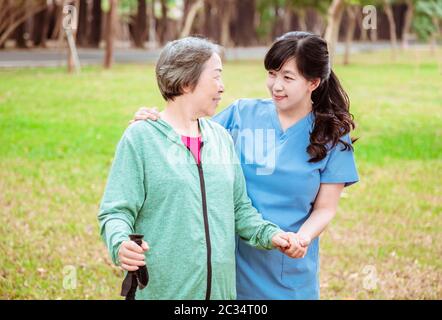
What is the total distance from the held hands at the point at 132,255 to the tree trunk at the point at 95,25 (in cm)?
3383

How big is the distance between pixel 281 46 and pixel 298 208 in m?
0.62

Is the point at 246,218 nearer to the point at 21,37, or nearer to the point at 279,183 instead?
the point at 279,183

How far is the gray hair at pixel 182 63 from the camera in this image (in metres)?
2.62

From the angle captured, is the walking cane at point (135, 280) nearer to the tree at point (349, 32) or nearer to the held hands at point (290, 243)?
the held hands at point (290, 243)

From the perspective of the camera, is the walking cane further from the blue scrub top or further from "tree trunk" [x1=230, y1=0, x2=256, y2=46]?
"tree trunk" [x1=230, y1=0, x2=256, y2=46]

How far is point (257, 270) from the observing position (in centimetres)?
302

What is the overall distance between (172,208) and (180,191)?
0.21 feet

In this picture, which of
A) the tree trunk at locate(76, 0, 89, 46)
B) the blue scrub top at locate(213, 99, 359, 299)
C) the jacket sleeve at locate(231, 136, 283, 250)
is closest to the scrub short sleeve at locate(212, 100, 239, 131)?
the blue scrub top at locate(213, 99, 359, 299)

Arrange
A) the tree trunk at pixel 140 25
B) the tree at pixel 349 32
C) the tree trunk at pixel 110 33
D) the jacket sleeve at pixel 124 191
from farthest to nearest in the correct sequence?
the tree trunk at pixel 140 25 → the tree at pixel 349 32 → the tree trunk at pixel 110 33 → the jacket sleeve at pixel 124 191

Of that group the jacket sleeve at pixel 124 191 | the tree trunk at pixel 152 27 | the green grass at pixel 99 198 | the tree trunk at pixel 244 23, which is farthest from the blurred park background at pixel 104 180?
the tree trunk at pixel 244 23

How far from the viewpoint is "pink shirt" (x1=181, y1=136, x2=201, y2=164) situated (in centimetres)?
264

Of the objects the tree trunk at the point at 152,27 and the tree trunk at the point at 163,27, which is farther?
the tree trunk at the point at 152,27
